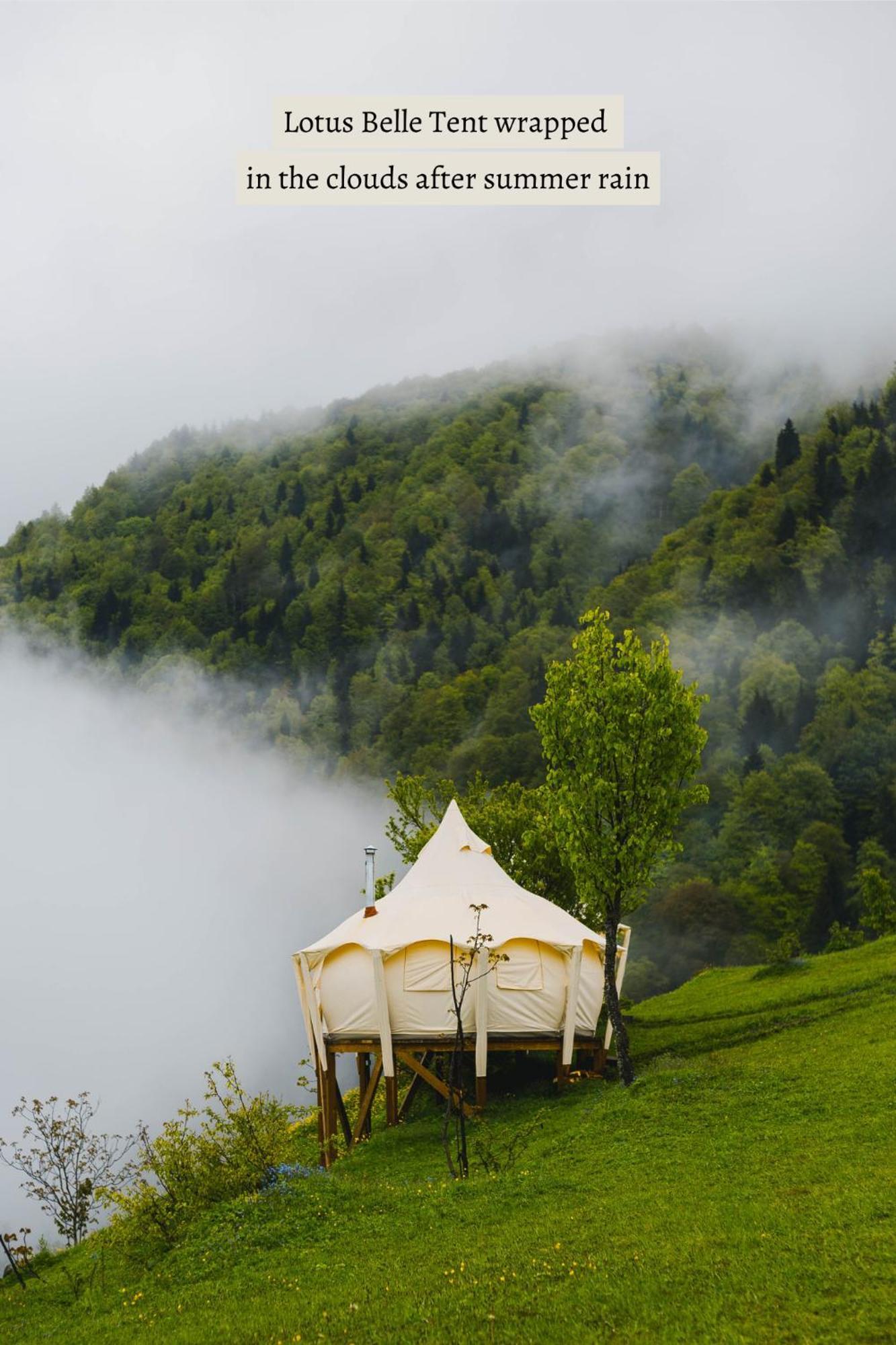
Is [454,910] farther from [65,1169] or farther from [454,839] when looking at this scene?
[65,1169]

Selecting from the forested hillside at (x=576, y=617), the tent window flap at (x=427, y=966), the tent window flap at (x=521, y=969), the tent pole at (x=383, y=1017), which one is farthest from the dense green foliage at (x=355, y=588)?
the tent pole at (x=383, y=1017)

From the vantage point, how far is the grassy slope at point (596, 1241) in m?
10.9

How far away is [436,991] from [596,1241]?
15824 mm

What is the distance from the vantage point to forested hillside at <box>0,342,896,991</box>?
3659 inches

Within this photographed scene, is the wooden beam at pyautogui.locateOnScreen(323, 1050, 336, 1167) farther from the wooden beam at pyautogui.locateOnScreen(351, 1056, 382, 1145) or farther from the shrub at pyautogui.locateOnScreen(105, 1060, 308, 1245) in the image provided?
the shrub at pyautogui.locateOnScreen(105, 1060, 308, 1245)

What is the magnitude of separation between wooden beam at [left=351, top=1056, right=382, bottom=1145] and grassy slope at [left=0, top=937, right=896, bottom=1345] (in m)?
3.53

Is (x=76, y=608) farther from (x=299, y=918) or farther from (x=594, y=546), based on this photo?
(x=594, y=546)

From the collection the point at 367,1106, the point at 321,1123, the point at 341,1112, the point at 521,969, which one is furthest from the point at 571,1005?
the point at 341,1112

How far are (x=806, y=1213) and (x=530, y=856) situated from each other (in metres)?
28.3

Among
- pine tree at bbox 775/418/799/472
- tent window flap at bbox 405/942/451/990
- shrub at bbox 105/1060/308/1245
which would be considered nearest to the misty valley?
shrub at bbox 105/1060/308/1245

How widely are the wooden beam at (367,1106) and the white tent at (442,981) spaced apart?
111 cm

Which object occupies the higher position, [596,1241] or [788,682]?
[788,682]

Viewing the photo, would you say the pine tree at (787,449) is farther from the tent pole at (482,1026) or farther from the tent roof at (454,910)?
the tent pole at (482,1026)

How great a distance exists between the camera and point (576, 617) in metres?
157
